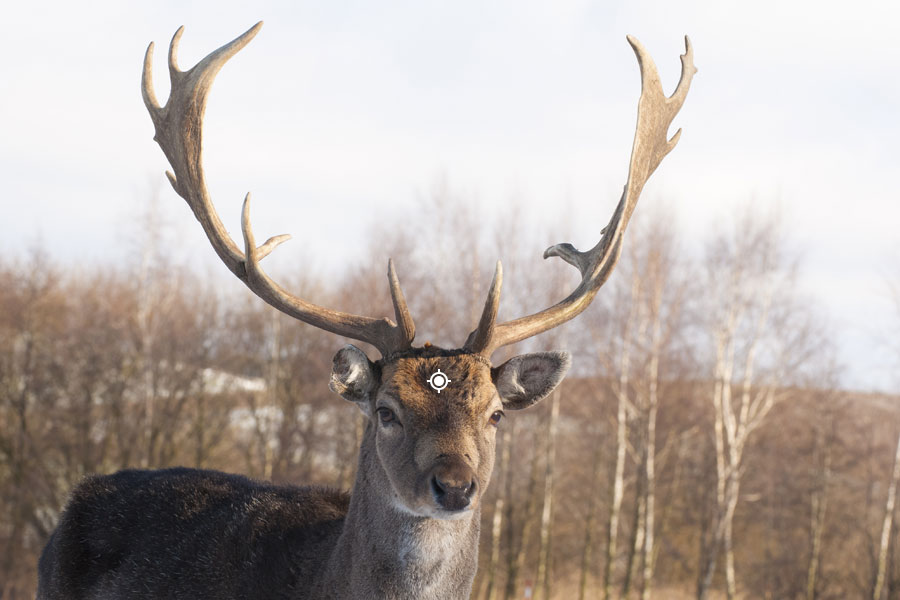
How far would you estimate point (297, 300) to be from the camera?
5.37m

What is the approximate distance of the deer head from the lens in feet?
14.3

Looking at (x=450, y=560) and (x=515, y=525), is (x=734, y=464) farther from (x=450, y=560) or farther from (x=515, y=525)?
(x=450, y=560)

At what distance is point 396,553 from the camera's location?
4.45 metres

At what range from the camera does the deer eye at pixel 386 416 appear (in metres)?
4.62

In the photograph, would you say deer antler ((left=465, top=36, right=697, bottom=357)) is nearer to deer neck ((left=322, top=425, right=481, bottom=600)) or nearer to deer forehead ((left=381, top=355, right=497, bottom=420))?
deer forehead ((left=381, top=355, right=497, bottom=420))

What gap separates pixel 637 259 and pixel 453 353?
24.6 metres

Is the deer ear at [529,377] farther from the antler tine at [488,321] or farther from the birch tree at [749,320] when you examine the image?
the birch tree at [749,320]

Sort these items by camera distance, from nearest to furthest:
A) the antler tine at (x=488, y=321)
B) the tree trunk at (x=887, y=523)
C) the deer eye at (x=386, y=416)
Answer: the deer eye at (x=386, y=416), the antler tine at (x=488, y=321), the tree trunk at (x=887, y=523)

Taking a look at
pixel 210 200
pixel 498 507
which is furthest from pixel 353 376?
pixel 498 507

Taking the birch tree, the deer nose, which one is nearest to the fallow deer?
the deer nose

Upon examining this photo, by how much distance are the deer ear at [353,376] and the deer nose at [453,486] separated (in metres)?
0.85

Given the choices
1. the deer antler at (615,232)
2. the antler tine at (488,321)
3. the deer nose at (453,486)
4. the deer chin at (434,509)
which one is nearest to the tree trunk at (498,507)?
the deer antler at (615,232)

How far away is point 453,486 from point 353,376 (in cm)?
102

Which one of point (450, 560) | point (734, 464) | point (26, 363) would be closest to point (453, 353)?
point (450, 560)
